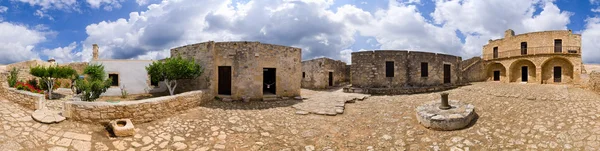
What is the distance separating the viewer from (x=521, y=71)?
24.2 m

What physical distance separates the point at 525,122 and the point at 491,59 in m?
23.0

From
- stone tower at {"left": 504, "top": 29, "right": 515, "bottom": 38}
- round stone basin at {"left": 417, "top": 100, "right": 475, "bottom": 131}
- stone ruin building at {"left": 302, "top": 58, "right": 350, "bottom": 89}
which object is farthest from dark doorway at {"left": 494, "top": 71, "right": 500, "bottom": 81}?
round stone basin at {"left": 417, "top": 100, "right": 475, "bottom": 131}

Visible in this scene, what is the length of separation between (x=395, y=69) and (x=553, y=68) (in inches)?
683

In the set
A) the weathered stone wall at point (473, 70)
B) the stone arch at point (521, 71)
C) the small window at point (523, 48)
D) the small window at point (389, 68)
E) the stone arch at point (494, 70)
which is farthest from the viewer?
the stone arch at point (494, 70)

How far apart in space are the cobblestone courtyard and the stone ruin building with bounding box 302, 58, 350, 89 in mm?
11460

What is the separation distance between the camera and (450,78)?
19.6 metres

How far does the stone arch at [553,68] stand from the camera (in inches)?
841

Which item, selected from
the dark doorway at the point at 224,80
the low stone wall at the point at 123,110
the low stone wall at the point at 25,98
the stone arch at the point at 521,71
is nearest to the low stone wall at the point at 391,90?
the dark doorway at the point at 224,80

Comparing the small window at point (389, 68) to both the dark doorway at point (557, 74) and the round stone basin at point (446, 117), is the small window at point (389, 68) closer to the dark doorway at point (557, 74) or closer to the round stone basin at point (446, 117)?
the round stone basin at point (446, 117)

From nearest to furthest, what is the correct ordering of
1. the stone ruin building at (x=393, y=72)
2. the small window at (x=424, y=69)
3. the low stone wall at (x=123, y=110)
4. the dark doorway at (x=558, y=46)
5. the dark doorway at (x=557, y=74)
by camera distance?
1. the low stone wall at (x=123, y=110)
2. the stone ruin building at (x=393, y=72)
3. the small window at (x=424, y=69)
4. the dark doorway at (x=558, y=46)
5. the dark doorway at (x=557, y=74)

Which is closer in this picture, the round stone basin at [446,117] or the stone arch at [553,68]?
the round stone basin at [446,117]

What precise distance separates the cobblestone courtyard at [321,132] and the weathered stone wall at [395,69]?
731 cm

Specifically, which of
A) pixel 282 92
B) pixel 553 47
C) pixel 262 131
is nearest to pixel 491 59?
pixel 553 47

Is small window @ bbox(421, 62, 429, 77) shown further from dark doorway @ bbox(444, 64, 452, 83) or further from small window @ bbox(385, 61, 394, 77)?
small window @ bbox(385, 61, 394, 77)
